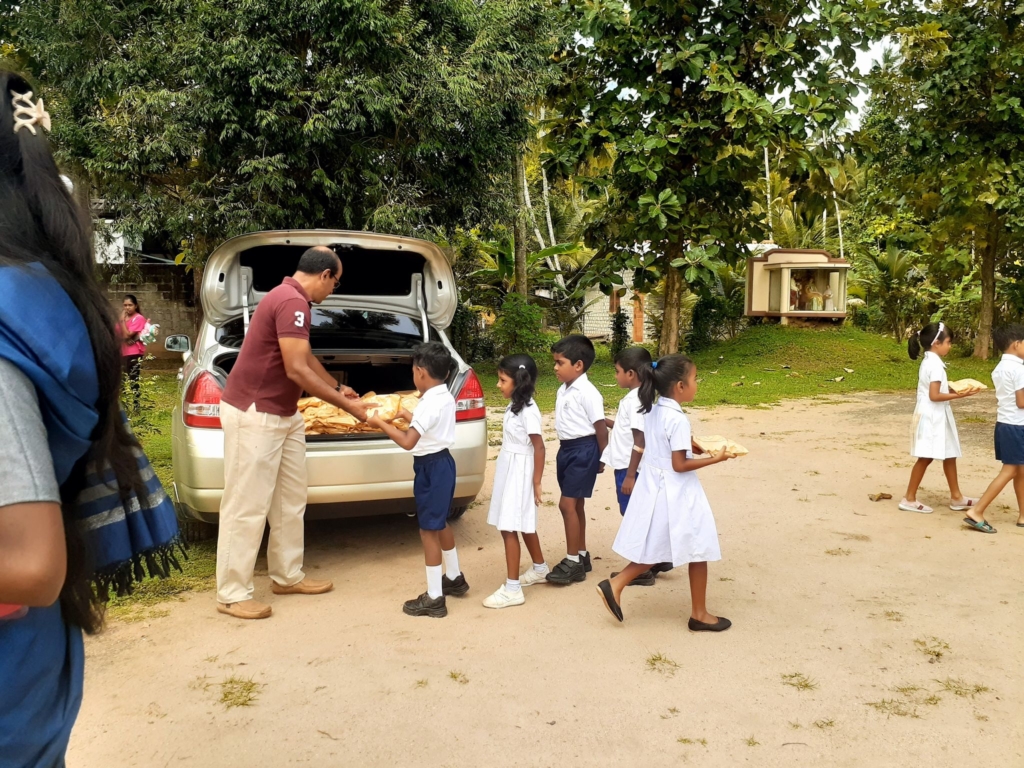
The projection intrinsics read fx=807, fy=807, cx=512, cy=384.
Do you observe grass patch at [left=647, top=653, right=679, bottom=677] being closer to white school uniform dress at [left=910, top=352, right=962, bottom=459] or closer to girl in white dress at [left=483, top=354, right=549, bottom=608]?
girl in white dress at [left=483, top=354, right=549, bottom=608]

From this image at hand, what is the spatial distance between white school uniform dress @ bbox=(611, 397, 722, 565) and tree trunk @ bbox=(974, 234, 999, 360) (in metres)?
14.7

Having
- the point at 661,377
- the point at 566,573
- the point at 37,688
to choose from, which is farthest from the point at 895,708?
the point at 37,688

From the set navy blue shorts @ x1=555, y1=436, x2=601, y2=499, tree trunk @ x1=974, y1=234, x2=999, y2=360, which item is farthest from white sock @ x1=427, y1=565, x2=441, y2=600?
tree trunk @ x1=974, y1=234, x2=999, y2=360

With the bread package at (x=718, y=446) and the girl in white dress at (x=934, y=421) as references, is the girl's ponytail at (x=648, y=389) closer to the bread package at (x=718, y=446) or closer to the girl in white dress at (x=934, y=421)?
the bread package at (x=718, y=446)

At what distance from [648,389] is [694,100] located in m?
10.7

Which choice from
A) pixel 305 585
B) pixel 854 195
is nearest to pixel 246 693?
pixel 305 585

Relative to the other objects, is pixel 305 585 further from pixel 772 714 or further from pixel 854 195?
pixel 854 195

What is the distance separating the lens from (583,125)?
13711mm

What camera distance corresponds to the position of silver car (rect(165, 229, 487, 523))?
455 cm

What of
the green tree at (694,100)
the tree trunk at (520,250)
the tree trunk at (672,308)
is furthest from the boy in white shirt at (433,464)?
the tree trunk at (520,250)

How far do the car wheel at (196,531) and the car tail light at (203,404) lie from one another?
908 millimetres

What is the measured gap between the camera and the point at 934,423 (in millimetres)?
5859

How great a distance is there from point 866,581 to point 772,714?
1.80 m

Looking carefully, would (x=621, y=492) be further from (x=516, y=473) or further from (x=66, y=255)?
(x=66, y=255)
